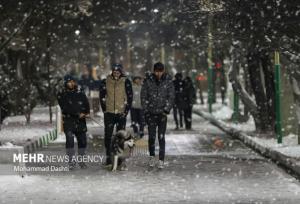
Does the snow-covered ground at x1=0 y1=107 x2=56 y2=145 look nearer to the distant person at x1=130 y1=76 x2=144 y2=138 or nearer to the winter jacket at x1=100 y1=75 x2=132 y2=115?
the distant person at x1=130 y1=76 x2=144 y2=138

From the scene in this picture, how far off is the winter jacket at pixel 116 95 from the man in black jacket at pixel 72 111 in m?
0.46

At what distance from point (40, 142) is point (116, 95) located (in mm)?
5320

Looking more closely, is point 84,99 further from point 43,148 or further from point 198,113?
point 198,113

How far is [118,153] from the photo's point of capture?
14172 millimetres

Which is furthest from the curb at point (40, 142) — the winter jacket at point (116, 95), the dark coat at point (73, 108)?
the winter jacket at point (116, 95)

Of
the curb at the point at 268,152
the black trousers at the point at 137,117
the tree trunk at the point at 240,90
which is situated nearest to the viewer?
the curb at the point at 268,152

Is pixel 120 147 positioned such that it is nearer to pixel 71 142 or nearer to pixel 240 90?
pixel 71 142

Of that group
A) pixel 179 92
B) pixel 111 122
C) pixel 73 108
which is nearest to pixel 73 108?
pixel 73 108

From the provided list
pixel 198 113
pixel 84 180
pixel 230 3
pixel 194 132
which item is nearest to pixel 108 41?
pixel 198 113

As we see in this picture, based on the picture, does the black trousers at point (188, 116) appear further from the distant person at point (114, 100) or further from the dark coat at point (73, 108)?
the dark coat at point (73, 108)

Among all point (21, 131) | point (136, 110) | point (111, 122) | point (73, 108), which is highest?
point (73, 108)

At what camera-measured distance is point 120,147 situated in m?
14.1

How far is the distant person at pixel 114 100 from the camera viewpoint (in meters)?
14.6

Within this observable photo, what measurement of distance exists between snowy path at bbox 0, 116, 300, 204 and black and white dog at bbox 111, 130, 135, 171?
0.83ft
